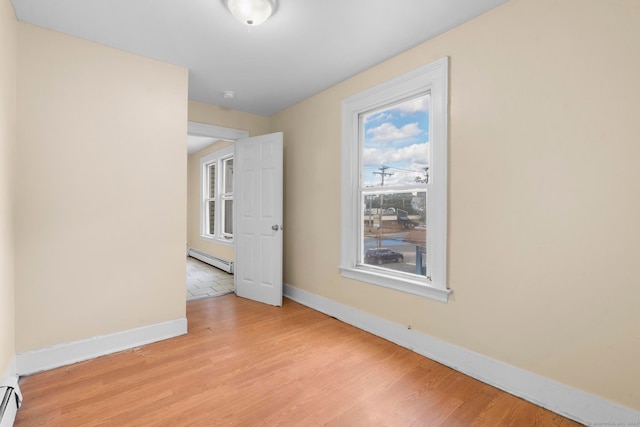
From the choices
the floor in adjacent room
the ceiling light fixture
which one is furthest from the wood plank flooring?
the ceiling light fixture

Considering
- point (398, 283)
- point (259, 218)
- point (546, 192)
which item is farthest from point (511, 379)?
point (259, 218)

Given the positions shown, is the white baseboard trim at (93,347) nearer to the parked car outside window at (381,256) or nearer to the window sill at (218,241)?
the parked car outside window at (381,256)

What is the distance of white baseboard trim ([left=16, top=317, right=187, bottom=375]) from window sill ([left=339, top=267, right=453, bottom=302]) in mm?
1793

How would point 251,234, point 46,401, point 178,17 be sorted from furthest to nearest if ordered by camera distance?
point 251,234 → point 178,17 → point 46,401

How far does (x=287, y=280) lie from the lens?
13.3ft

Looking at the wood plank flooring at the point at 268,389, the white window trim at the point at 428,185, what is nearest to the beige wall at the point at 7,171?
the wood plank flooring at the point at 268,389

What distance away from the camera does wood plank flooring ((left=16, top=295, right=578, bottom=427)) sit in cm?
167

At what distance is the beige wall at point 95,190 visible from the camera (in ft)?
7.11

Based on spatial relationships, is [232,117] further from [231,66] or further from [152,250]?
[152,250]

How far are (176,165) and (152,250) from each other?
2.80 ft

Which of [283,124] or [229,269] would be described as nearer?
[283,124]

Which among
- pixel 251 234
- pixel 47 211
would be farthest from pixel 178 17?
pixel 251 234

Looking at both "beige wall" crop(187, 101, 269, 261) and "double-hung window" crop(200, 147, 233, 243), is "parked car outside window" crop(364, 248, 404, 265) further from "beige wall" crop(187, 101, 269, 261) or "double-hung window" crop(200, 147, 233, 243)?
"double-hung window" crop(200, 147, 233, 243)

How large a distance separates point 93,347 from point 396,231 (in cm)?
285
